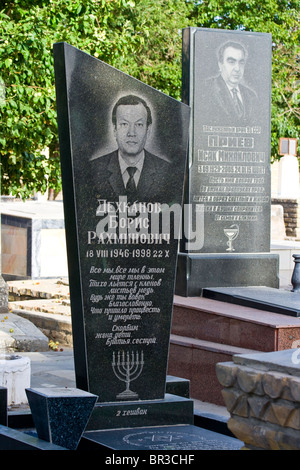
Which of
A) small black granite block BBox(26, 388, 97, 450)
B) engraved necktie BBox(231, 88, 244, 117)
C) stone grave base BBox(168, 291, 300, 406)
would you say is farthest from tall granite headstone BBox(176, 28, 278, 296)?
small black granite block BBox(26, 388, 97, 450)

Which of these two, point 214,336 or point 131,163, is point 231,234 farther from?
point 131,163

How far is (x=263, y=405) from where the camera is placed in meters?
3.60

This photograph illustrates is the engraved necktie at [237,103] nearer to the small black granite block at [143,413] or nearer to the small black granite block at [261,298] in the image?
the small black granite block at [261,298]

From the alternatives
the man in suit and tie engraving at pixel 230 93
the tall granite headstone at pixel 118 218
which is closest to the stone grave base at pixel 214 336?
the tall granite headstone at pixel 118 218

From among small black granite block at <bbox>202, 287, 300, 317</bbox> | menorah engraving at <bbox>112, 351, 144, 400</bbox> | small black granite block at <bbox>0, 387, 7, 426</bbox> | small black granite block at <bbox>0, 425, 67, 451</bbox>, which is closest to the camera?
small black granite block at <bbox>0, 425, 67, 451</bbox>

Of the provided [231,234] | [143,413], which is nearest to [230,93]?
[231,234]

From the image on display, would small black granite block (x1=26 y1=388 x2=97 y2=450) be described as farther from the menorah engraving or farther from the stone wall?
the stone wall

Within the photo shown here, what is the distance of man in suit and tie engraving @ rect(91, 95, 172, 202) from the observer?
5.25m

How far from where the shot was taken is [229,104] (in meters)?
8.47

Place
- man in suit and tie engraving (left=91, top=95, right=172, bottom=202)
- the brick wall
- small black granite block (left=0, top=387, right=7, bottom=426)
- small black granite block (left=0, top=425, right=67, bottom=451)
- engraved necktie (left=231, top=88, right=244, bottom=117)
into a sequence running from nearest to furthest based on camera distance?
small black granite block (left=0, top=425, right=67, bottom=451)
small black granite block (left=0, top=387, right=7, bottom=426)
man in suit and tie engraving (left=91, top=95, right=172, bottom=202)
engraved necktie (left=231, top=88, right=244, bottom=117)
the brick wall

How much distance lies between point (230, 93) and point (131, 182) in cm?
347

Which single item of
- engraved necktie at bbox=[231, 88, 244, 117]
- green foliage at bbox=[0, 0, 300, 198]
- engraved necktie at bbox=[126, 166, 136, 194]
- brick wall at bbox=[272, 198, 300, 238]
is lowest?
engraved necktie at bbox=[126, 166, 136, 194]

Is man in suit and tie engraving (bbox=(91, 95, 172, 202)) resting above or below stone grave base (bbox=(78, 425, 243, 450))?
above

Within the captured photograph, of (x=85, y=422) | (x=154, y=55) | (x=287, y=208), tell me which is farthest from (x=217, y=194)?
(x=287, y=208)
